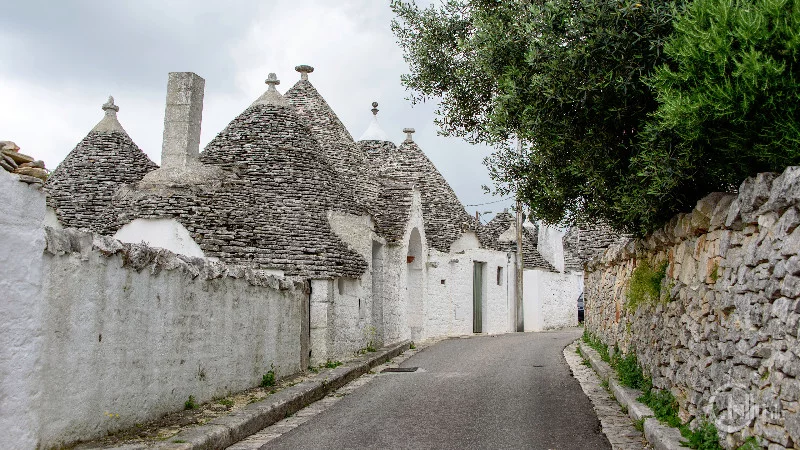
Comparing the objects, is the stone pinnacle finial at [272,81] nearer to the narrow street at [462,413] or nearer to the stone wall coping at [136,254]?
the narrow street at [462,413]

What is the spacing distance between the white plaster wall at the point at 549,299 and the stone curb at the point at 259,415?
1993 cm

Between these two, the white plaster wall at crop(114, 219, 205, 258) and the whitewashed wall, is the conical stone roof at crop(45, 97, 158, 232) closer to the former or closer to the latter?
the white plaster wall at crop(114, 219, 205, 258)

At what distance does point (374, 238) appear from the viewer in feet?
57.8

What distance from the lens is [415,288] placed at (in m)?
23.2

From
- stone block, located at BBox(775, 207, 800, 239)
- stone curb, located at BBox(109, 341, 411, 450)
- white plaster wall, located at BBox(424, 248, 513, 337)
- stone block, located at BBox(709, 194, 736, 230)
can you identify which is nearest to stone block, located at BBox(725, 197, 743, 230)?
stone block, located at BBox(709, 194, 736, 230)

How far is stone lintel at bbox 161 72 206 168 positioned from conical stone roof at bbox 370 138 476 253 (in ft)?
33.7

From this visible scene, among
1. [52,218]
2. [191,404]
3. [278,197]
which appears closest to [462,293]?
[278,197]

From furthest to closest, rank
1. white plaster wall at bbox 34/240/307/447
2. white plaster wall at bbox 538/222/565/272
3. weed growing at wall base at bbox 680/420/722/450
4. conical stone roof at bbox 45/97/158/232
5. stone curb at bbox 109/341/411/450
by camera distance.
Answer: white plaster wall at bbox 538/222/565/272 < conical stone roof at bbox 45/97/158/232 < stone curb at bbox 109/341/411/450 < weed growing at wall base at bbox 680/420/722/450 < white plaster wall at bbox 34/240/307/447

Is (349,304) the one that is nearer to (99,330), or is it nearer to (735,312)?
(99,330)

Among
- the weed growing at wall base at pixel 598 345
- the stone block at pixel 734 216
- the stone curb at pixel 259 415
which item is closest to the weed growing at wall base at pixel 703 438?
the stone block at pixel 734 216

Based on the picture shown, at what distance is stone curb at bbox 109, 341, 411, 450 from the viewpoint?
20.4ft

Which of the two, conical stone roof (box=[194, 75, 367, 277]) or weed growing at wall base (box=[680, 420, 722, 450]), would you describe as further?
conical stone roof (box=[194, 75, 367, 277])

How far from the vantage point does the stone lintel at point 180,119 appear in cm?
1540

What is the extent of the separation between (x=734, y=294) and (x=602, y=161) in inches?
104
